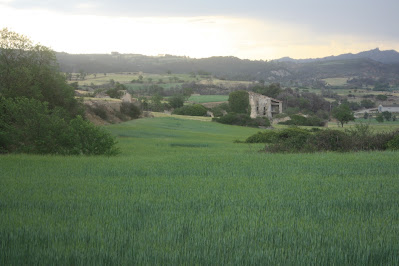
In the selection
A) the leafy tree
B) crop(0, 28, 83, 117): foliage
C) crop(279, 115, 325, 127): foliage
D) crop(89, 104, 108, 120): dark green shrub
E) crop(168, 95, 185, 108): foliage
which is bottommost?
crop(279, 115, 325, 127): foliage

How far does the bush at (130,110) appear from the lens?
6559 centimetres

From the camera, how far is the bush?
65588 millimetres

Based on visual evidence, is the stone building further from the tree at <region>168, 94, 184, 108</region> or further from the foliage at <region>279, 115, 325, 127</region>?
the tree at <region>168, 94, 184, 108</region>

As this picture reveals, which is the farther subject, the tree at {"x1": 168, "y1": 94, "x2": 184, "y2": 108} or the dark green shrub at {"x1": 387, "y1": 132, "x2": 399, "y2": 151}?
the tree at {"x1": 168, "y1": 94, "x2": 184, "y2": 108}

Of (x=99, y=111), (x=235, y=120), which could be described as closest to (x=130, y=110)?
(x=99, y=111)

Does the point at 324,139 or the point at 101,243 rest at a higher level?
the point at 101,243

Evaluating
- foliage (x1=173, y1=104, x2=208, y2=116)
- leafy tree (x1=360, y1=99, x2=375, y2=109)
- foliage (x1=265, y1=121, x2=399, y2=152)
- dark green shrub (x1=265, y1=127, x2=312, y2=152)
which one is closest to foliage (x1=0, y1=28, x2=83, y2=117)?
dark green shrub (x1=265, y1=127, x2=312, y2=152)

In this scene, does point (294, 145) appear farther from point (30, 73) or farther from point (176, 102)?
point (176, 102)

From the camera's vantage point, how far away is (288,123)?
84.9 metres

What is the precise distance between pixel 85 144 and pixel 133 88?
113898mm

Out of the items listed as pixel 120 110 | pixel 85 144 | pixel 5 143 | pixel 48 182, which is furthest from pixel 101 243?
pixel 120 110

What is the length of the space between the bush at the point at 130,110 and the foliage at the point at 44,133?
4500cm

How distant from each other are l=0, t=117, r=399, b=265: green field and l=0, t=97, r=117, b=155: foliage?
21.4 feet

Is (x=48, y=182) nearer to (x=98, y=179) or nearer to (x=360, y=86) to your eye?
(x=98, y=179)
